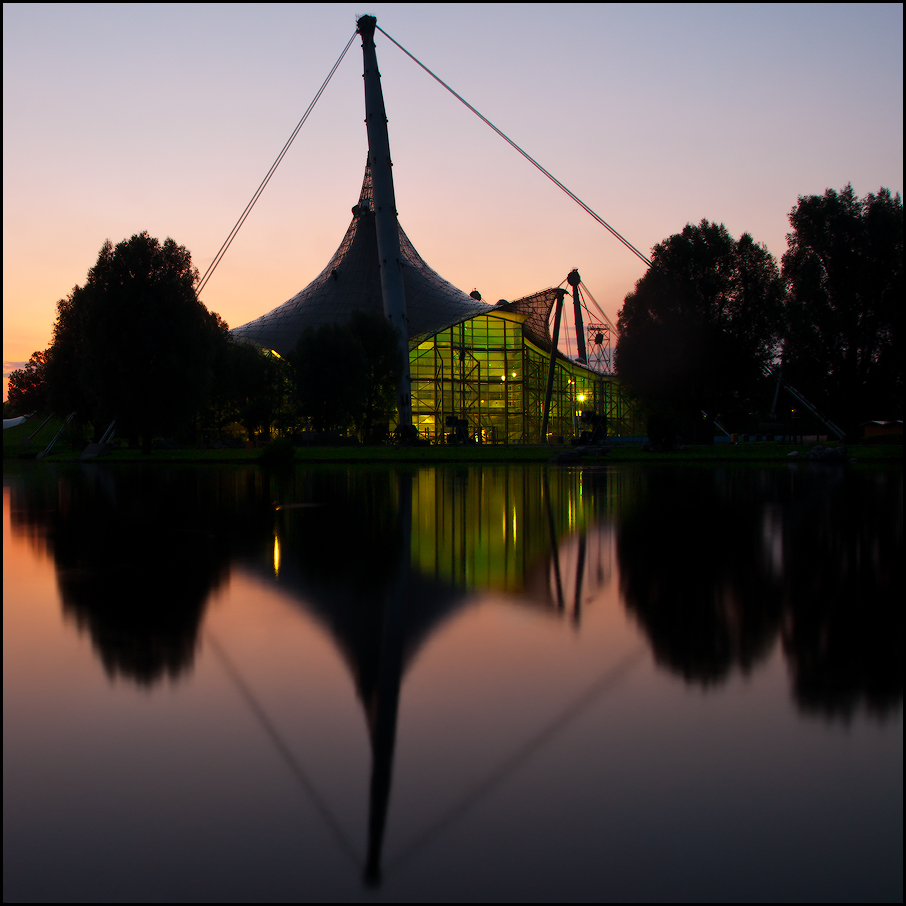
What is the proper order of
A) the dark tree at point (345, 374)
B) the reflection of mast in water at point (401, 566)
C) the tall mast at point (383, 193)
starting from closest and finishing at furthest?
the reflection of mast in water at point (401, 566) → the dark tree at point (345, 374) → the tall mast at point (383, 193)

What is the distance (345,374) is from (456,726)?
143ft

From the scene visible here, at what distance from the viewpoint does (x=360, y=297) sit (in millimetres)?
74625

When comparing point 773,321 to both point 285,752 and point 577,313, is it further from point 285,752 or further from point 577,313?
point 285,752

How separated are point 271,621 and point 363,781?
2741 millimetres

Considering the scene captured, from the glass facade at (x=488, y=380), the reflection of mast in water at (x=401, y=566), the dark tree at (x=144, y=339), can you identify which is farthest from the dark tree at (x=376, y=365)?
the reflection of mast in water at (x=401, y=566)

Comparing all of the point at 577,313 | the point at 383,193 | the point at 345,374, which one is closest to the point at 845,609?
the point at 345,374

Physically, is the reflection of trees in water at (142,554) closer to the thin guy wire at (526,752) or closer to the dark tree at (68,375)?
the thin guy wire at (526,752)

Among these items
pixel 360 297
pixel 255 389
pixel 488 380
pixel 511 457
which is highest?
pixel 360 297

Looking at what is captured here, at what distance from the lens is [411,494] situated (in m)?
17.0

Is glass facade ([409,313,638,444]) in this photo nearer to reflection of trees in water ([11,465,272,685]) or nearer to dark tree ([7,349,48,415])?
dark tree ([7,349,48,415])

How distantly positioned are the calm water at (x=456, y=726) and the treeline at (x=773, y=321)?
29.7 metres

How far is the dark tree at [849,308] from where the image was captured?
114ft

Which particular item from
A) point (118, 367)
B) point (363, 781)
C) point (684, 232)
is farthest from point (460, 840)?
point (684, 232)

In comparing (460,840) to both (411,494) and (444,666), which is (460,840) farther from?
(411,494)
